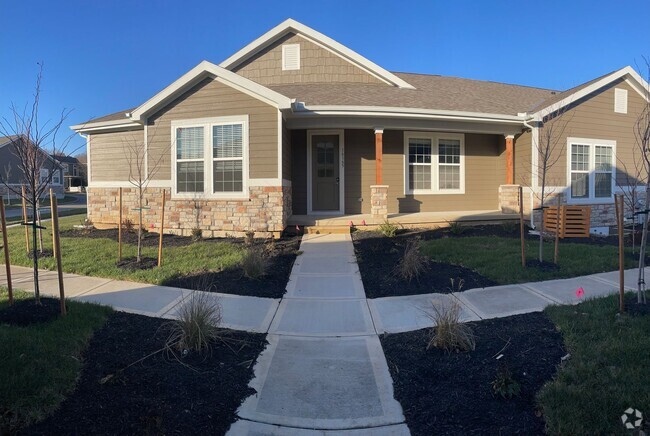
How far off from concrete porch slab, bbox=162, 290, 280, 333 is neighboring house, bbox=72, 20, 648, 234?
4.22 metres

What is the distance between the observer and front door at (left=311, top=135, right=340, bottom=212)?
39.0ft

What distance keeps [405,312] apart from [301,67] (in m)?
10.9

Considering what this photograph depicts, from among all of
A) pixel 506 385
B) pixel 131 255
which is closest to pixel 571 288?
pixel 506 385

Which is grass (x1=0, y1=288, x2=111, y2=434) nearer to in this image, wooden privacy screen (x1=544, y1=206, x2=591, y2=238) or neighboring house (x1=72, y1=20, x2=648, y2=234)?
neighboring house (x1=72, y1=20, x2=648, y2=234)

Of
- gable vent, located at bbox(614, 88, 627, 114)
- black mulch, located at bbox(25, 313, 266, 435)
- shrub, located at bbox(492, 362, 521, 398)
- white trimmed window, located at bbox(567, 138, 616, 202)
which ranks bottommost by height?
black mulch, located at bbox(25, 313, 266, 435)

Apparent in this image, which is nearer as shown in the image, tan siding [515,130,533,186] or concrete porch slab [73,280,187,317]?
concrete porch slab [73,280,187,317]

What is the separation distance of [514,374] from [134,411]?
2.87 m

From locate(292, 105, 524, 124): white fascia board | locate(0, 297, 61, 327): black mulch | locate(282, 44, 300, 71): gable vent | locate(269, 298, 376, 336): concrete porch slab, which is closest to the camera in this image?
locate(0, 297, 61, 327): black mulch

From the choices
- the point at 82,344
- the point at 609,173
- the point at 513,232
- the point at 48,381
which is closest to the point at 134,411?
the point at 48,381

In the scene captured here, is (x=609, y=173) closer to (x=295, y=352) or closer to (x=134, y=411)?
(x=295, y=352)

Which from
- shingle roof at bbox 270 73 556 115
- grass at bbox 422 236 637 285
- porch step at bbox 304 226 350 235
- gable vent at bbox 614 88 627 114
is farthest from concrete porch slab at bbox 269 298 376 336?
gable vent at bbox 614 88 627 114

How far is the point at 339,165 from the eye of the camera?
1188 centimetres

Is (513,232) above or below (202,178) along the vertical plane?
below

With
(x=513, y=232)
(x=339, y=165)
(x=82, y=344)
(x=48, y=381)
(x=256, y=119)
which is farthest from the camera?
(x=339, y=165)
